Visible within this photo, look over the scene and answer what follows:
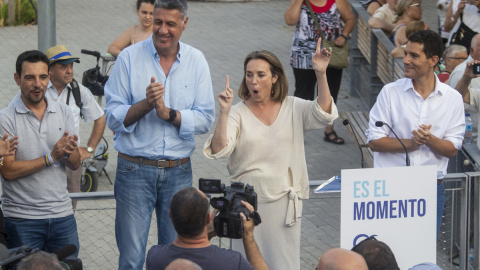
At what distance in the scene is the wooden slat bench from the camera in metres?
8.91

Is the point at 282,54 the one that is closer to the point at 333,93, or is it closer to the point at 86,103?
the point at 333,93

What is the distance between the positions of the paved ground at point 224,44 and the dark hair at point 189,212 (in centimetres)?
264

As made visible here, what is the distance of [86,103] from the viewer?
7422 millimetres

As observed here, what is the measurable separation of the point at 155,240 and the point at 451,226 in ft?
8.66

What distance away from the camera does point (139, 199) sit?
19.9 ft

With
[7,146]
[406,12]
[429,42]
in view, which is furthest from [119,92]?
[406,12]

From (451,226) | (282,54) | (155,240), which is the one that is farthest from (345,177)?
(282,54)

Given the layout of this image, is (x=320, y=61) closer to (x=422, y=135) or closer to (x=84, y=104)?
(x=422, y=135)

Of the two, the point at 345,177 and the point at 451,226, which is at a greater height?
the point at 345,177

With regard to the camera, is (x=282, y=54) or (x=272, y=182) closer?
(x=272, y=182)

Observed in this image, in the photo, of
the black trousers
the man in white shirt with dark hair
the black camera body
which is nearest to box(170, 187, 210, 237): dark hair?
the black camera body

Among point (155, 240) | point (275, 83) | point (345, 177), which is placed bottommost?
point (155, 240)

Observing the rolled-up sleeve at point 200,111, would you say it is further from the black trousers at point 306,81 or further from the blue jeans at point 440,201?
the black trousers at point 306,81

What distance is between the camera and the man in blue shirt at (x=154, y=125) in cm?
602
